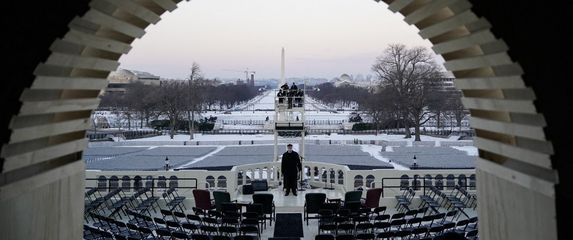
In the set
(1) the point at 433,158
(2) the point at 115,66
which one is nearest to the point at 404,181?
(2) the point at 115,66

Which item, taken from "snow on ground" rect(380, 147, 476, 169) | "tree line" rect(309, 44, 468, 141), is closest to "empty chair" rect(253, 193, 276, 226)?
"snow on ground" rect(380, 147, 476, 169)

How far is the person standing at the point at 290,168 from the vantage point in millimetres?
Answer: 17547

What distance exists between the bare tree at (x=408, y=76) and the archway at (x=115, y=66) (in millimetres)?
49166

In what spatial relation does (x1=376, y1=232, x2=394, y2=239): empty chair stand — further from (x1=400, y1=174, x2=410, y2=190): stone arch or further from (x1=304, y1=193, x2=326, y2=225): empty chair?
(x1=400, y1=174, x2=410, y2=190): stone arch

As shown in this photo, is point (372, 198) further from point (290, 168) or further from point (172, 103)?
point (172, 103)

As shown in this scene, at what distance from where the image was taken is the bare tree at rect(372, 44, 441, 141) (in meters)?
55.7

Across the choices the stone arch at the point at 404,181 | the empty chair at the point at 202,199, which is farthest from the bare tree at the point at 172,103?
the empty chair at the point at 202,199

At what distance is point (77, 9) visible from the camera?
422 cm

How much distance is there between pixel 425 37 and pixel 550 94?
168cm

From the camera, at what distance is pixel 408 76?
198 feet

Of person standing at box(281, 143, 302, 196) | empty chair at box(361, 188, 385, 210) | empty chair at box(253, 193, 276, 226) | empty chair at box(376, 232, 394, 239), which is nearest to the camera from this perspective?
empty chair at box(376, 232, 394, 239)

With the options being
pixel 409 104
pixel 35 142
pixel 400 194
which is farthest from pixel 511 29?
pixel 409 104

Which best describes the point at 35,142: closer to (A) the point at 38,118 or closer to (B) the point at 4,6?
(A) the point at 38,118

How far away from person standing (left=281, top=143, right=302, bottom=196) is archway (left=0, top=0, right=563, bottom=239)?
Result: 38.0ft
